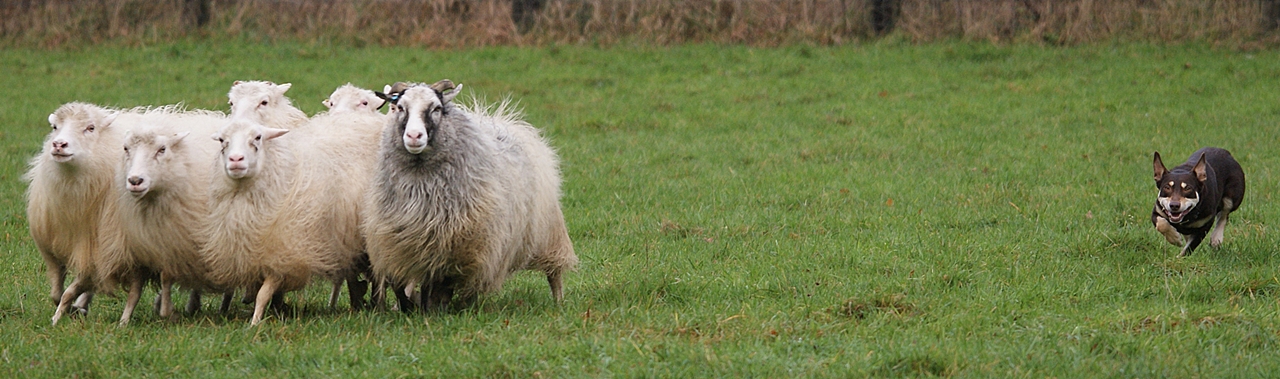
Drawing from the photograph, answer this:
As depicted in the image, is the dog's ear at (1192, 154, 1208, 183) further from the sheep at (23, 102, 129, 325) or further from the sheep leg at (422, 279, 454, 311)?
the sheep at (23, 102, 129, 325)

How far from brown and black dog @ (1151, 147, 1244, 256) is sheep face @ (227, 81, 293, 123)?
560 centimetres

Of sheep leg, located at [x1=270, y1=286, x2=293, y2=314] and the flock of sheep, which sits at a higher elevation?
the flock of sheep

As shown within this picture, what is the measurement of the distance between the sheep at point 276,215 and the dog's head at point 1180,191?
491 centimetres

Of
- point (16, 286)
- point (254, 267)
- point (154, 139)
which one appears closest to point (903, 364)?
point (254, 267)

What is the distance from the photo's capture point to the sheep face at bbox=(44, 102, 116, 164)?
279 inches

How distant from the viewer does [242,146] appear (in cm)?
698

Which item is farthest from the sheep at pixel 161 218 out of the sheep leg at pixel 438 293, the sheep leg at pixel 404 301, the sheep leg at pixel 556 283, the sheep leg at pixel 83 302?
the sheep leg at pixel 556 283

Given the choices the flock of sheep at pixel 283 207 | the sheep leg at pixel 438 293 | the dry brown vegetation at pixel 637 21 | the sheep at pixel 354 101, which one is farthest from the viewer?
the dry brown vegetation at pixel 637 21

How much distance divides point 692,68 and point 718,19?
2266mm

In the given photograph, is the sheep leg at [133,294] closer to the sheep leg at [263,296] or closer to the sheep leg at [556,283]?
the sheep leg at [263,296]

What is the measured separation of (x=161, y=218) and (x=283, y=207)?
2.30 feet

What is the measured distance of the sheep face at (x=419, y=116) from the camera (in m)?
6.59

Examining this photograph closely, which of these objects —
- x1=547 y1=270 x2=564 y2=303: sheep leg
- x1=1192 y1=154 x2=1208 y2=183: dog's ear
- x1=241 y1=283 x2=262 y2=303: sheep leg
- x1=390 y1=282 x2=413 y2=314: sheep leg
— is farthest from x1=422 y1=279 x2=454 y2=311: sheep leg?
x1=1192 y1=154 x2=1208 y2=183: dog's ear

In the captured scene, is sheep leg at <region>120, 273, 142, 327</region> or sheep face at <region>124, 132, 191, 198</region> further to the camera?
sheep leg at <region>120, 273, 142, 327</region>
